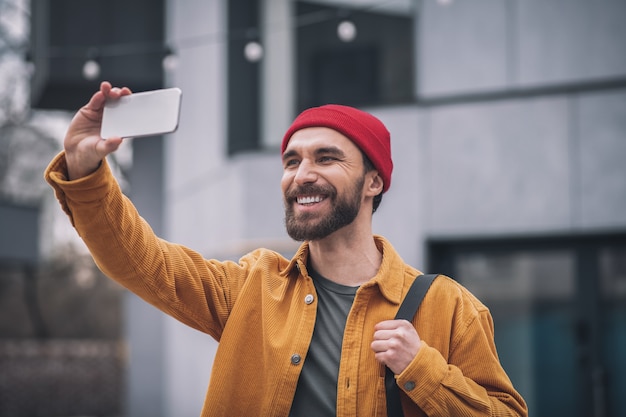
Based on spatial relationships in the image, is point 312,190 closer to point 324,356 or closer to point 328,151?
point 328,151

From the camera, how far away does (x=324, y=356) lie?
254 centimetres

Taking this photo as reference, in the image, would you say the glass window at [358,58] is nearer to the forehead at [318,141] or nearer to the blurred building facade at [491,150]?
the blurred building facade at [491,150]

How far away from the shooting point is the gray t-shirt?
2.47 metres

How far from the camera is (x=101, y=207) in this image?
7.35 ft

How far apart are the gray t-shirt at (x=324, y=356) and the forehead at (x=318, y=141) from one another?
0.44m

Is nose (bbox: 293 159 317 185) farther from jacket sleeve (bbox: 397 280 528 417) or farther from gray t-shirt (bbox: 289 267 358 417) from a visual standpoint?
jacket sleeve (bbox: 397 280 528 417)

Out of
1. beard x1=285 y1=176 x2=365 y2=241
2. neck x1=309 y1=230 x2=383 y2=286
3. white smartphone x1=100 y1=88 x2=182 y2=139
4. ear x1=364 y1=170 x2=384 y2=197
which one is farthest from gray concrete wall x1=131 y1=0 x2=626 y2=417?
white smartphone x1=100 y1=88 x2=182 y2=139

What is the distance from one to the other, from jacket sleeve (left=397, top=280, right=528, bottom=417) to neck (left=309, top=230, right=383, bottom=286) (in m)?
0.33

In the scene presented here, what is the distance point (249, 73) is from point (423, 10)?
82.6 inches

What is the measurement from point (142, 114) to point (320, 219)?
0.68 metres

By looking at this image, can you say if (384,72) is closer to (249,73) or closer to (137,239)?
(249,73)

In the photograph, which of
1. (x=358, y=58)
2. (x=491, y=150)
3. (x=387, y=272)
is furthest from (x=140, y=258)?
(x=358, y=58)

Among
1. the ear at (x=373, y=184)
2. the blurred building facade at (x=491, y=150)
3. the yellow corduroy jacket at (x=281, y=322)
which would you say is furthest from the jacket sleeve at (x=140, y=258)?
the blurred building facade at (x=491, y=150)

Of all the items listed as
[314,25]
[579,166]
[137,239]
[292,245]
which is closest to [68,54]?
[314,25]
